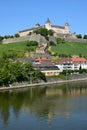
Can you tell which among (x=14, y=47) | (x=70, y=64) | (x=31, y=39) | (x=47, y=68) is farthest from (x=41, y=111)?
(x=31, y=39)

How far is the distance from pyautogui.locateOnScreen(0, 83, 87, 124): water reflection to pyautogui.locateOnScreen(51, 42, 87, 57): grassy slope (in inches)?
1388

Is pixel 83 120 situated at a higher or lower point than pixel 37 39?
lower

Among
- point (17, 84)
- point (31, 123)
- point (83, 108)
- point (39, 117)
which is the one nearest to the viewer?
point (31, 123)

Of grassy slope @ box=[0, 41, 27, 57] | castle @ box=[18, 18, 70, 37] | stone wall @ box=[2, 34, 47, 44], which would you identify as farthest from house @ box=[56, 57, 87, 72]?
castle @ box=[18, 18, 70, 37]

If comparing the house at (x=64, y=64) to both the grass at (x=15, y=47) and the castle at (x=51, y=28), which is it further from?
the castle at (x=51, y=28)

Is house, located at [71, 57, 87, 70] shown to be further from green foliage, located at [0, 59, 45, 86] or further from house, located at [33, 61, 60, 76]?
green foliage, located at [0, 59, 45, 86]

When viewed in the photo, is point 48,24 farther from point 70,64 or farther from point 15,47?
point 70,64

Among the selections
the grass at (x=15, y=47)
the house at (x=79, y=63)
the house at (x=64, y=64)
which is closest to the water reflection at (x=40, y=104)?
the house at (x=64, y=64)

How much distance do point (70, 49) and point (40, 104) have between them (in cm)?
4714

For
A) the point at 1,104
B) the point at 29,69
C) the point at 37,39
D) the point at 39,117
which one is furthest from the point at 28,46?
the point at 39,117

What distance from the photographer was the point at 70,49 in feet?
238

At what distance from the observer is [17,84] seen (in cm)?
3894

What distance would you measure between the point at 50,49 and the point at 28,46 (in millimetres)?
4448

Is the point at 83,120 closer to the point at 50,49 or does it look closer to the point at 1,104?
the point at 1,104
